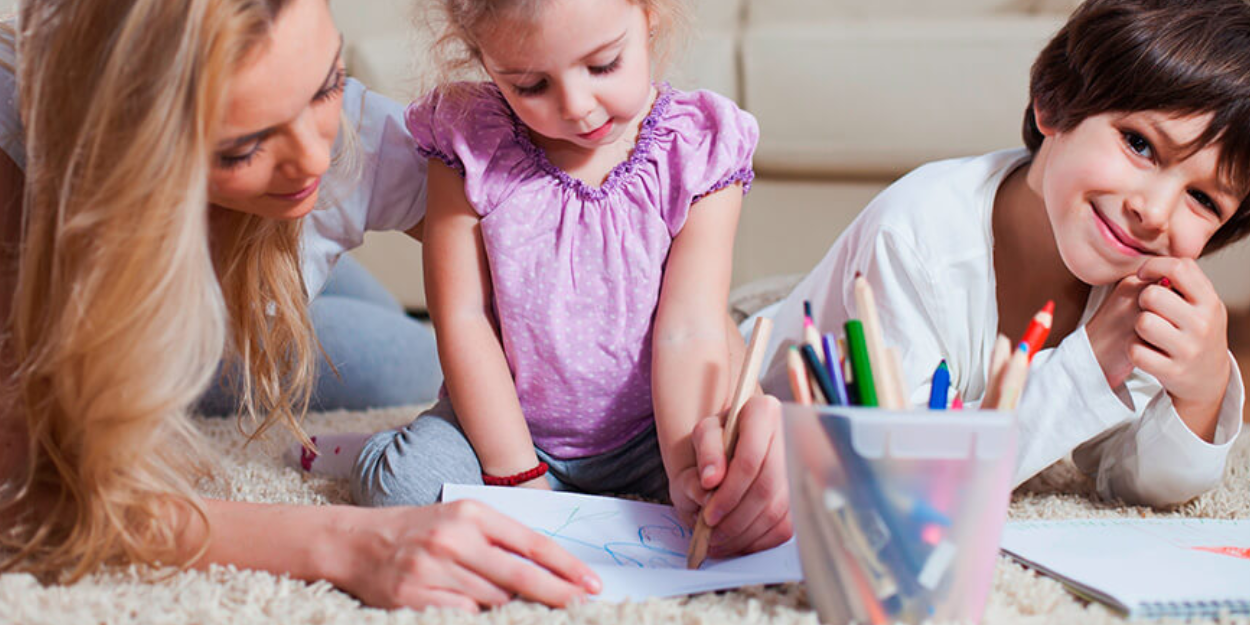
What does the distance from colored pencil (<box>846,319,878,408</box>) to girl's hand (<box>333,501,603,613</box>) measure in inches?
7.2

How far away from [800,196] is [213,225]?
1028mm

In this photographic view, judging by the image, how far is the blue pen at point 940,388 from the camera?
56cm

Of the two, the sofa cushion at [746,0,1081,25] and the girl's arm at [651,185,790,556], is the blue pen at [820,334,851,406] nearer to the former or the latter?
the girl's arm at [651,185,790,556]

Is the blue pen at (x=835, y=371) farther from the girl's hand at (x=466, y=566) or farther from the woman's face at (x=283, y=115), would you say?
the woman's face at (x=283, y=115)

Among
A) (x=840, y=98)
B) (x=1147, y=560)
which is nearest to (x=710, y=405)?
(x=1147, y=560)

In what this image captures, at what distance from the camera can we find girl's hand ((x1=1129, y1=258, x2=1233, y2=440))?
30.8 inches

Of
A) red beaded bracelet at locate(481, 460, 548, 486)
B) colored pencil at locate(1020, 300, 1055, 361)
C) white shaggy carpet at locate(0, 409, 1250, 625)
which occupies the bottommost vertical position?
red beaded bracelet at locate(481, 460, 548, 486)

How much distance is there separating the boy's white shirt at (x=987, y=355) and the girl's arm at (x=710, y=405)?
0.13 meters

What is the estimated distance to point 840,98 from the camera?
1.60 meters

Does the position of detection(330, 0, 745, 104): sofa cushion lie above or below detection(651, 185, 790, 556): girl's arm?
above

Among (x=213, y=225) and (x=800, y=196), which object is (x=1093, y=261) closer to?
(x=213, y=225)

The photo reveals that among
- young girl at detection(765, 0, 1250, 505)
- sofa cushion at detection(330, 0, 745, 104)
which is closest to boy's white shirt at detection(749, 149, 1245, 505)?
young girl at detection(765, 0, 1250, 505)

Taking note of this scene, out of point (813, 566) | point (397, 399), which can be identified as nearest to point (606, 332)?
point (813, 566)

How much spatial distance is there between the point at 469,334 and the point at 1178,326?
0.51 meters
